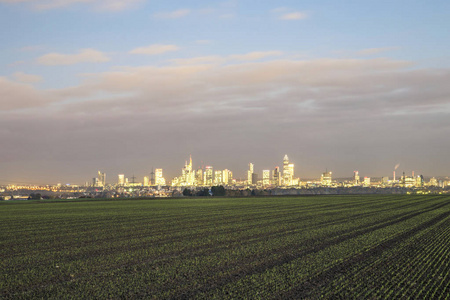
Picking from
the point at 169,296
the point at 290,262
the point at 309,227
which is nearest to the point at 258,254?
the point at 290,262

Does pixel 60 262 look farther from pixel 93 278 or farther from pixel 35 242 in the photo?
pixel 35 242

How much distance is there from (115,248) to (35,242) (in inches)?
291

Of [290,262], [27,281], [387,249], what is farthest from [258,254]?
[27,281]

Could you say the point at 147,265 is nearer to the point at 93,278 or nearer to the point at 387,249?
the point at 93,278

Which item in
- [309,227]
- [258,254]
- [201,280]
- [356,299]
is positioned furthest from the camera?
[309,227]

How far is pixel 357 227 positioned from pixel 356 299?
2627 cm

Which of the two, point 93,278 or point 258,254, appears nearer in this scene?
point 93,278

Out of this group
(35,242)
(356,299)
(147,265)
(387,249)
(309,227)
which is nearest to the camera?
(356,299)

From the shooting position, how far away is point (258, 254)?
2552 centimetres

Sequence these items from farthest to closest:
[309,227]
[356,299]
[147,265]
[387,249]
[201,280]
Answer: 1. [309,227]
2. [387,249]
3. [147,265]
4. [201,280]
5. [356,299]

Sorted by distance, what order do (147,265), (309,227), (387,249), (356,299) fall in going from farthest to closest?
(309,227) < (387,249) < (147,265) < (356,299)

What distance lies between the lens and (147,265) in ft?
74.4

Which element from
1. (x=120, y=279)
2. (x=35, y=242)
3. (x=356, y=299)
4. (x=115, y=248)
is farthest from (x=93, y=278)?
(x=35, y=242)

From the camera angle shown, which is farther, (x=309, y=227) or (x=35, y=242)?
(x=309, y=227)
